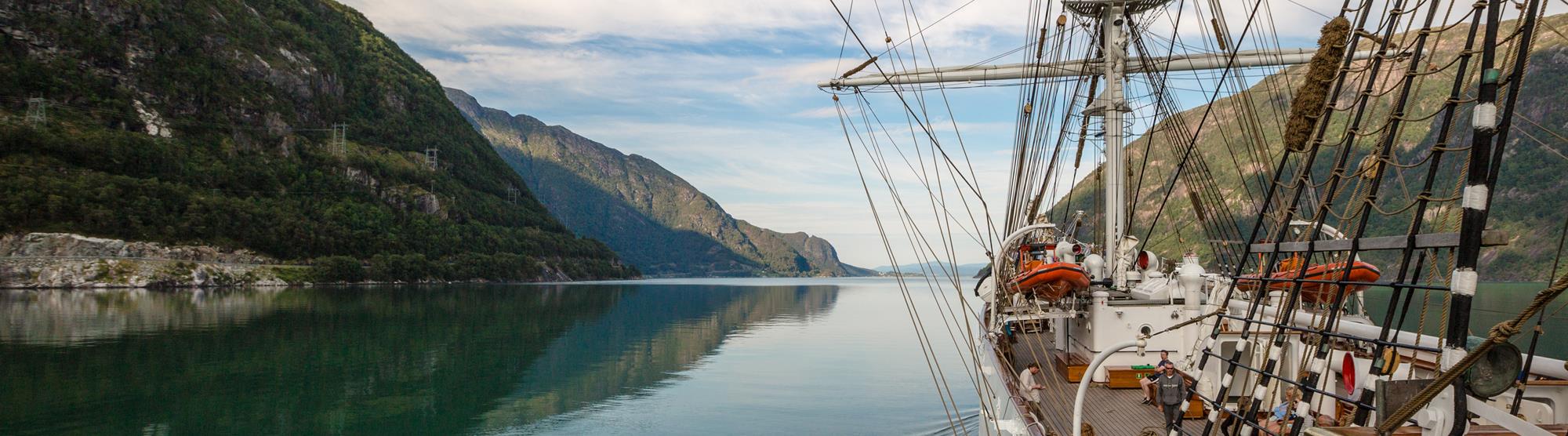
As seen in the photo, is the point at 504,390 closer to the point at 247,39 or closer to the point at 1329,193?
the point at 1329,193

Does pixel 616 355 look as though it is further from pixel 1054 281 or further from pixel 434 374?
pixel 1054 281

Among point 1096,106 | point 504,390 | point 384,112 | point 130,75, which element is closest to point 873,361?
point 504,390

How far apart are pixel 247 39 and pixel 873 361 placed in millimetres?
156793

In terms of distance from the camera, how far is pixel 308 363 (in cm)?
3656

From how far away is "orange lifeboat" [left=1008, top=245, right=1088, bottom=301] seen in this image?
54.1 ft

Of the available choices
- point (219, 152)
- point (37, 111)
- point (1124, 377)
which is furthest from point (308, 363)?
point (219, 152)

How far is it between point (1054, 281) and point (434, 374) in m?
26.1

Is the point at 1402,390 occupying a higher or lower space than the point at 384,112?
lower

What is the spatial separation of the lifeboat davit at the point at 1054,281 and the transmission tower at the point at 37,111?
126 m

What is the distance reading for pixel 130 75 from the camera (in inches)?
5094

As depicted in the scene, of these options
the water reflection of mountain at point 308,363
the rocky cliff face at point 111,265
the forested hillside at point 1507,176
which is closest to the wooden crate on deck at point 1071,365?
the water reflection of mountain at point 308,363

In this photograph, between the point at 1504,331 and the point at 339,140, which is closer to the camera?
the point at 1504,331

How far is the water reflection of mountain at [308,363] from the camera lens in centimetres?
2497

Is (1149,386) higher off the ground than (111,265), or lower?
higher
